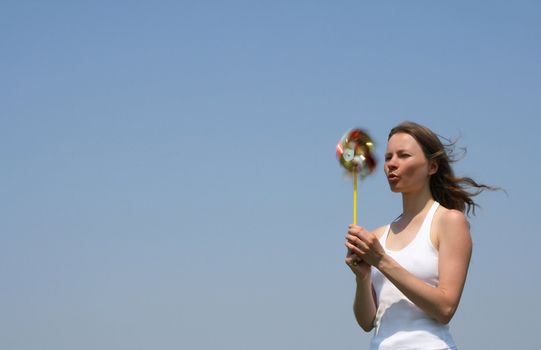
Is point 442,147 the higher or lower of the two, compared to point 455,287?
higher

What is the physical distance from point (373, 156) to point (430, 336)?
57.0 inches

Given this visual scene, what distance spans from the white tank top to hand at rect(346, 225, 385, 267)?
28 cm

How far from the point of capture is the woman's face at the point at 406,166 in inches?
239

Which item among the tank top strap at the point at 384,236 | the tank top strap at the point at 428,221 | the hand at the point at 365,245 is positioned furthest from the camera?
the tank top strap at the point at 384,236

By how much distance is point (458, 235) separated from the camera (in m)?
5.77

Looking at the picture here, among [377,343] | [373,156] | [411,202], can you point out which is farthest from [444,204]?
[377,343]

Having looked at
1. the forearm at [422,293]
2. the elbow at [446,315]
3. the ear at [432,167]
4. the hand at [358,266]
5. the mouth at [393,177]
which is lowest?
the elbow at [446,315]

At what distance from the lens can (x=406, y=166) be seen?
6059 mm

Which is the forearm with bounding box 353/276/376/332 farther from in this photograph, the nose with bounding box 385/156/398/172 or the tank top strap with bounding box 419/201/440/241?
the nose with bounding box 385/156/398/172

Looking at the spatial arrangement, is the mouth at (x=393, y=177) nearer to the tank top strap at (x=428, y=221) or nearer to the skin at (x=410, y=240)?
the skin at (x=410, y=240)

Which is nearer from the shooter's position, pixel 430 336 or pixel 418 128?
pixel 430 336

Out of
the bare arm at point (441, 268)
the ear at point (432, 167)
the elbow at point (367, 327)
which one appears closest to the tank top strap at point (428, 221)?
the bare arm at point (441, 268)

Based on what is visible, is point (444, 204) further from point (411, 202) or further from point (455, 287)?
point (455, 287)

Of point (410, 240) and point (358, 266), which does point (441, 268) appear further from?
point (358, 266)
